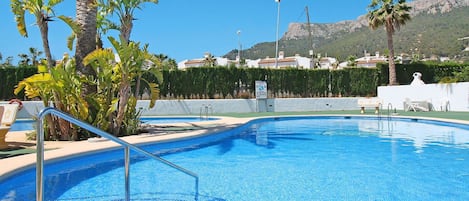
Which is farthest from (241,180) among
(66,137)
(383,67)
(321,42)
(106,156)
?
(321,42)

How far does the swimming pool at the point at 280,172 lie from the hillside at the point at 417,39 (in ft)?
200

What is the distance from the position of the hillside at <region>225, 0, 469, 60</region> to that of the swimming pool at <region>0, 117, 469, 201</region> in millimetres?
60812

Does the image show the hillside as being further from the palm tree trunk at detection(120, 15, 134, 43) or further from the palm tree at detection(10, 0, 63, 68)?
the palm tree at detection(10, 0, 63, 68)

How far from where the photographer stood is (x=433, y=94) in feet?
61.6

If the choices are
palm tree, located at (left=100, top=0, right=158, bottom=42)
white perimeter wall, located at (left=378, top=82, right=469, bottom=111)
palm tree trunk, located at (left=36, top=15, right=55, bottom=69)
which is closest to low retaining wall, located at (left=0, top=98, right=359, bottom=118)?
white perimeter wall, located at (left=378, top=82, right=469, bottom=111)

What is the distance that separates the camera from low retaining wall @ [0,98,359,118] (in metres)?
20.9

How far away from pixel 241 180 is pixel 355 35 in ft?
308

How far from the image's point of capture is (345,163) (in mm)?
6762

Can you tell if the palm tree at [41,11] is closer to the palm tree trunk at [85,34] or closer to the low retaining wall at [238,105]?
the palm tree trunk at [85,34]

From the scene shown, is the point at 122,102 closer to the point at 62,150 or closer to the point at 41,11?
the point at 62,150

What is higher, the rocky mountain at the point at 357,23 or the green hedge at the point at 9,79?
the rocky mountain at the point at 357,23

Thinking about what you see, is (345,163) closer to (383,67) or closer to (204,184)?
(204,184)

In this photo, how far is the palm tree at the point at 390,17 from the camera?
2366cm

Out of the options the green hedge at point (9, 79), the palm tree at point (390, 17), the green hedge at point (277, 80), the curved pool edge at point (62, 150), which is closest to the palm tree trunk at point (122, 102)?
the curved pool edge at point (62, 150)
